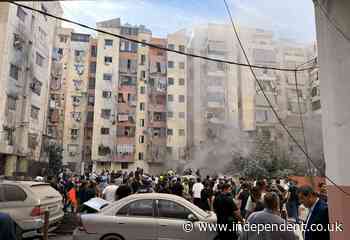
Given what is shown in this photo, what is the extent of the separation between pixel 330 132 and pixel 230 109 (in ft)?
140

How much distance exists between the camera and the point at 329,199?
4.10 meters

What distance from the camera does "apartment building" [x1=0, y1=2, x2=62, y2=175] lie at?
80.6ft

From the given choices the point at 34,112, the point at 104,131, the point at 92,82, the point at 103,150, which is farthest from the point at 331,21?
the point at 92,82

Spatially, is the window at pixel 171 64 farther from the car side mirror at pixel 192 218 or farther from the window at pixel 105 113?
the car side mirror at pixel 192 218

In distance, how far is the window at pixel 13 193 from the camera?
7496 millimetres

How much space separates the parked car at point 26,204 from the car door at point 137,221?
2.32 m

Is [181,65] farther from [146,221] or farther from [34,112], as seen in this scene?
[146,221]

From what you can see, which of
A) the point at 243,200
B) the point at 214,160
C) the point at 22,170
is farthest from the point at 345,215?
the point at 214,160

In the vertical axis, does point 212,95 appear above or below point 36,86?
above

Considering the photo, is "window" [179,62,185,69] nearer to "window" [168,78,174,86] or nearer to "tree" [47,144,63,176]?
"window" [168,78,174,86]

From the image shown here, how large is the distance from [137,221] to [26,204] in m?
3.00

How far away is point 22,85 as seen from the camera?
27109 millimetres

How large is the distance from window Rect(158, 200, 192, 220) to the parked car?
10.2 feet

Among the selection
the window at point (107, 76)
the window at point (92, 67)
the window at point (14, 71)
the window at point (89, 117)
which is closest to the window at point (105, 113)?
the window at point (89, 117)
